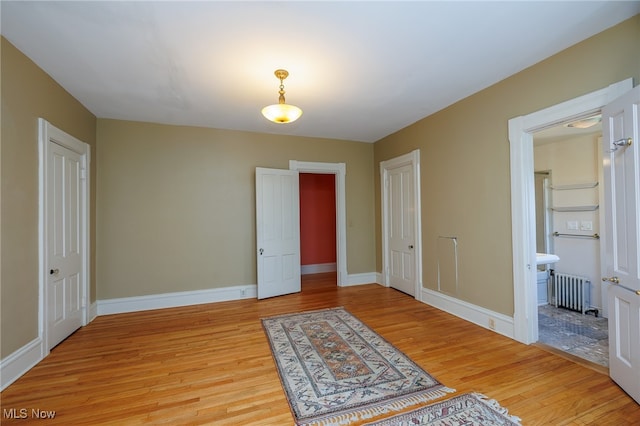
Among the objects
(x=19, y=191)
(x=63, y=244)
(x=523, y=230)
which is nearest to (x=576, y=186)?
(x=523, y=230)

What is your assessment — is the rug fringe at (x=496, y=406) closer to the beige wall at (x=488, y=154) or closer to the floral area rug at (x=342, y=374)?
the floral area rug at (x=342, y=374)

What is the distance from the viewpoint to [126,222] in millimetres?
4109

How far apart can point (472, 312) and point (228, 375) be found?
288 centimetres

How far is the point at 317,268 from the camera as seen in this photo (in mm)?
6828

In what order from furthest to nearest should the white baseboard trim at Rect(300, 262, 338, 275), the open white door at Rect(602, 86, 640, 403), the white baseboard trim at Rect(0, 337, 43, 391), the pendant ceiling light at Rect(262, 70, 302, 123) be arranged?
1. the white baseboard trim at Rect(300, 262, 338, 275)
2. the pendant ceiling light at Rect(262, 70, 302, 123)
3. the white baseboard trim at Rect(0, 337, 43, 391)
4. the open white door at Rect(602, 86, 640, 403)

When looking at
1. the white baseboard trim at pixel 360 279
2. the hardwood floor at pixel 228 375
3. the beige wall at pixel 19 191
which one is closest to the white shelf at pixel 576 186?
the hardwood floor at pixel 228 375

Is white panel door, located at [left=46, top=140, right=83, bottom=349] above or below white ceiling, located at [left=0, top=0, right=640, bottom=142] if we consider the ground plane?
below

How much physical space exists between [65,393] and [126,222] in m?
2.47

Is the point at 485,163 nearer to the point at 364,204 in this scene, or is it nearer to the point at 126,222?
the point at 364,204

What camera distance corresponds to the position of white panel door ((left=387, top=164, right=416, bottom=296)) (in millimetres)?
4566

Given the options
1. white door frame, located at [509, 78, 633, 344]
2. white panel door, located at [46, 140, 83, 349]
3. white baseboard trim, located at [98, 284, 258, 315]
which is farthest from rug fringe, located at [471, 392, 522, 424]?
white panel door, located at [46, 140, 83, 349]

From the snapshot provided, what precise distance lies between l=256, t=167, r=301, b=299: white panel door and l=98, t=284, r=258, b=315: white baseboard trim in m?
0.37

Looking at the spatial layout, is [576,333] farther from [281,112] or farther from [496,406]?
[281,112]

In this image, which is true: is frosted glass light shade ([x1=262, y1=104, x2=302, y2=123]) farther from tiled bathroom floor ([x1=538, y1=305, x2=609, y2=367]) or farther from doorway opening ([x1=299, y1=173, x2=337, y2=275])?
doorway opening ([x1=299, y1=173, x2=337, y2=275])
